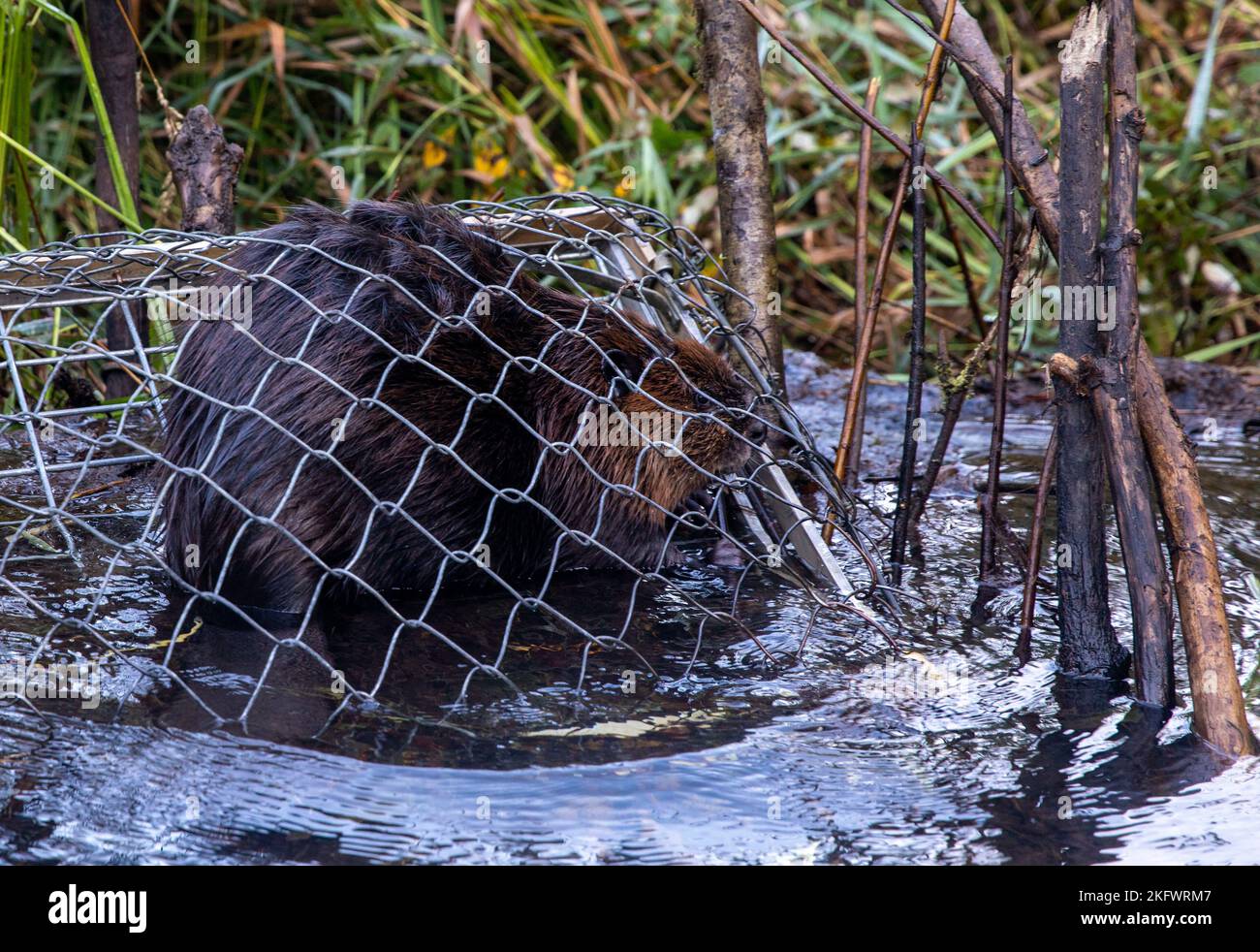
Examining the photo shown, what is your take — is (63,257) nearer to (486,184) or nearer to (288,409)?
(288,409)

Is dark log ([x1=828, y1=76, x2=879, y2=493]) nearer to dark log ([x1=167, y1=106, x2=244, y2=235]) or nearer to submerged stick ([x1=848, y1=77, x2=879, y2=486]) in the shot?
submerged stick ([x1=848, y1=77, x2=879, y2=486])

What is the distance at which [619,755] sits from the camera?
Answer: 215 centimetres

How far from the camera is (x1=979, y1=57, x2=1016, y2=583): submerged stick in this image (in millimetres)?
2553

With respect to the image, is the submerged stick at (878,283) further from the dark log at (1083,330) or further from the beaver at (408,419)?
the dark log at (1083,330)

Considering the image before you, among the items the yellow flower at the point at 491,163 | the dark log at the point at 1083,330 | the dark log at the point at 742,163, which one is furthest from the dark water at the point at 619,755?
the yellow flower at the point at 491,163

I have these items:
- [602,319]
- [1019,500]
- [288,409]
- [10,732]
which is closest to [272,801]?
[10,732]

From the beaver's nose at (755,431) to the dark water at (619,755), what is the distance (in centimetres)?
57

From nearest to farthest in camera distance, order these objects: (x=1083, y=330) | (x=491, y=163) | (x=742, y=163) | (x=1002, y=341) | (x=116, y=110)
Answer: (x=1083, y=330) < (x=1002, y=341) < (x=742, y=163) < (x=116, y=110) < (x=491, y=163)

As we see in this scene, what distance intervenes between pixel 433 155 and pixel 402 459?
10.1ft

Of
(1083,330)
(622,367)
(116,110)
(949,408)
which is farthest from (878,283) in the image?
(116,110)

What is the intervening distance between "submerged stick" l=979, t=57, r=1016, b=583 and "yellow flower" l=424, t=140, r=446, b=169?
3.19m

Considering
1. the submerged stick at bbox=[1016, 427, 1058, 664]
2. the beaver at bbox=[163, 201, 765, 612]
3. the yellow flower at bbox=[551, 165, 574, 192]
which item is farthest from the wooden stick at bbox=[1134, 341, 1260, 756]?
the yellow flower at bbox=[551, 165, 574, 192]

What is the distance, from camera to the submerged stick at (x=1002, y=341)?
101 inches

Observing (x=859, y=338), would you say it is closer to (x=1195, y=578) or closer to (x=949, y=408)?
(x=949, y=408)
